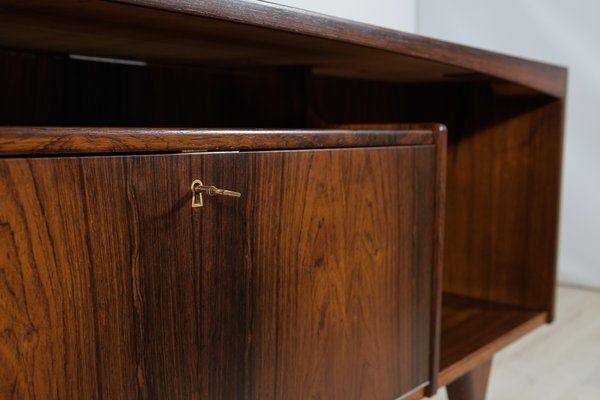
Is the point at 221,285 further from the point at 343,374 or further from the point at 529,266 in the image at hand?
the point at 529,266

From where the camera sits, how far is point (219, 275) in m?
0.44

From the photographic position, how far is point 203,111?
842mm

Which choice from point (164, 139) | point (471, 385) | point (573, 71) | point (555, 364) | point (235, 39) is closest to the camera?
point (164, 139)

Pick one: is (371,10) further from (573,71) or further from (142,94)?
(142,94)

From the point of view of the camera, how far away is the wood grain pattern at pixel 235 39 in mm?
429

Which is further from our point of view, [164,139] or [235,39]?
[235,39]

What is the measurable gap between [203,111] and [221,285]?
43 cm

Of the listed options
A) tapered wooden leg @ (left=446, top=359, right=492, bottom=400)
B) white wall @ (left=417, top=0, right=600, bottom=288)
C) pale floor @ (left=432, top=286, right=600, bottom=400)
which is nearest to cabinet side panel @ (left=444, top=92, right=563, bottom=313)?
tapered wooden leg @ (left=446, top=359, right=492, bottom=400)

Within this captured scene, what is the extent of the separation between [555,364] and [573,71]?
3.09 ft

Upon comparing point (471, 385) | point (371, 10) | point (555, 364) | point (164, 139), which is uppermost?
point (371, 10)

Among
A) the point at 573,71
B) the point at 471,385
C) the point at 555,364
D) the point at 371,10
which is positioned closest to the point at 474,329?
the point at 471,385

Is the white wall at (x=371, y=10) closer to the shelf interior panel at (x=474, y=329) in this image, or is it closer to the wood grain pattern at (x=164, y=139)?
the shelf interior panel at (x=474, y=329)

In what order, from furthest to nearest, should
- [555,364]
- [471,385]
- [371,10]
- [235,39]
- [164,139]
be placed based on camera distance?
[371,10], [555,364], [471,385], [235,39], [164,139]

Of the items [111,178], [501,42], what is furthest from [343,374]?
[501,42]
